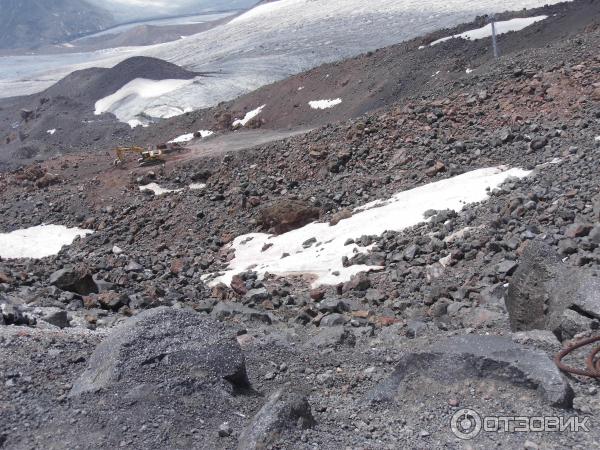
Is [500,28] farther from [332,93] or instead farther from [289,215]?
[289,215]

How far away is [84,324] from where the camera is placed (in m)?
8.99

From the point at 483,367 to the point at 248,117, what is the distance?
24.9m

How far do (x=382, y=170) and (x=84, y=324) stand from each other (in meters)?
9.39

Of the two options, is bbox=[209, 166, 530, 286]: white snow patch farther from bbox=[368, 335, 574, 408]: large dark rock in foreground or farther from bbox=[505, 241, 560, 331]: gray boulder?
bbox=[368, 335, 574, 408]: large dark rock in foreground

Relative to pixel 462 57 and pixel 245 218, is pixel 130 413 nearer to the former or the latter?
pixel 245 218

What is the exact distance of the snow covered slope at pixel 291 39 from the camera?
42031mm

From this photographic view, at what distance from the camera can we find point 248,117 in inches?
1155

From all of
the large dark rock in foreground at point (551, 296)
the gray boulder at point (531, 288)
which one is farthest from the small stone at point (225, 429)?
the gray boulder at point (531, 288)

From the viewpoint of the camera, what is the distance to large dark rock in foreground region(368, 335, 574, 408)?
5062mm

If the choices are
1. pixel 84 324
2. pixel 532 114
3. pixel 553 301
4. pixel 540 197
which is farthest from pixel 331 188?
pixel 553 301

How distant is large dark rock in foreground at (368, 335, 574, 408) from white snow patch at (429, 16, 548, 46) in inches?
997
